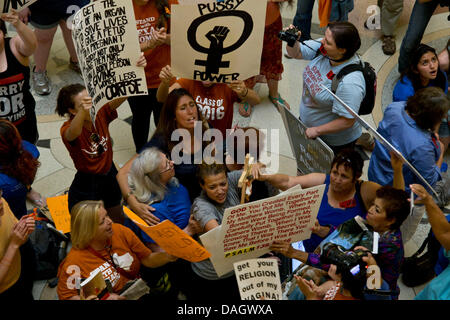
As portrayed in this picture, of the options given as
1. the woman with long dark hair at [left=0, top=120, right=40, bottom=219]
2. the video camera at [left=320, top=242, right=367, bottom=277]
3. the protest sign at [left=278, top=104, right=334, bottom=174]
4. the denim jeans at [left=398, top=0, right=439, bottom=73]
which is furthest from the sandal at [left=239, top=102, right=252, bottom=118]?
the video camera at [left=320, top=242, right=367, bottom=277]

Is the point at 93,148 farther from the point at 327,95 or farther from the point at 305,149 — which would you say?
the point at 327,95

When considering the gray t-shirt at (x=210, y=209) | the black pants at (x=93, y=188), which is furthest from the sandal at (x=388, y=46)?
the black pants at (x=93, y=188)

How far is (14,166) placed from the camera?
3748 mm

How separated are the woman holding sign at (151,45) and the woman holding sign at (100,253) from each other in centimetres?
160

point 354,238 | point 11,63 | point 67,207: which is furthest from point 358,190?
point 11,63

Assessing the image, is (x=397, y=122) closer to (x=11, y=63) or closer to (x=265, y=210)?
(x=265, y=210)

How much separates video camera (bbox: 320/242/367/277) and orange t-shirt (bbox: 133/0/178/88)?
2248 millimetres

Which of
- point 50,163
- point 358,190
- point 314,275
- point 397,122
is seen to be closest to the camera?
point 314,275

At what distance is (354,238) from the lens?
326 cm

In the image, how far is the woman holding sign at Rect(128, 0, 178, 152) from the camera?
4469 millimetres

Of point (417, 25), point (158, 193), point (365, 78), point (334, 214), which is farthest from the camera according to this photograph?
point (417, 25)

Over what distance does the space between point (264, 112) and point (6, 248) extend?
315 cm

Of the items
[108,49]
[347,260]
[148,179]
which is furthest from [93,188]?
[347,260]

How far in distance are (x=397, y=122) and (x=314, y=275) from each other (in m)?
1.30
